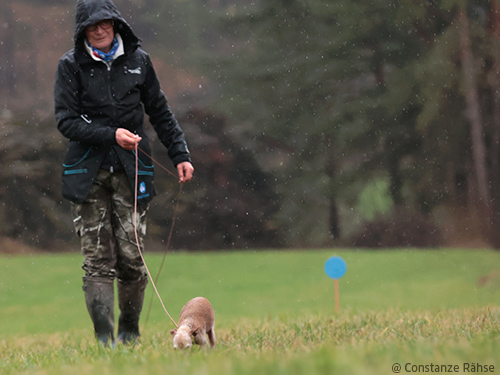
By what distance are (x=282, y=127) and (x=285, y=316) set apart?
1020 cm

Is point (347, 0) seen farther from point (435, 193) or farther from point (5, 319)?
point (5, 319)

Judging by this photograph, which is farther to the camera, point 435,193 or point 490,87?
point 435,193

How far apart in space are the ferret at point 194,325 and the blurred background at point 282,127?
1049 centimetres

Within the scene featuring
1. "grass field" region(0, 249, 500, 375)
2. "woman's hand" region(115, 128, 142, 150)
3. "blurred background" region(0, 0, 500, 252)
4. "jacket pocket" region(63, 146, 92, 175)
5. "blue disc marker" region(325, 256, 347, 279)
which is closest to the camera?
"grass field" region(0, 249, 500, 375)

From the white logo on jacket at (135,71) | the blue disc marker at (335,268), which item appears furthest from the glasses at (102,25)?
the blue disc marker at (335,268)

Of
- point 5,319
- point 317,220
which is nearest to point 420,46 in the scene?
point 317,220

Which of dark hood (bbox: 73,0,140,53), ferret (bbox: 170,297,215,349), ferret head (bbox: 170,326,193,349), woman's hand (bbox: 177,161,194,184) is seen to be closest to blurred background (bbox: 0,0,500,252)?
woman's hand (bbox: 177,161,194,184)

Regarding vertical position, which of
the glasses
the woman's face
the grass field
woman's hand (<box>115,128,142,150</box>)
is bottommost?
the grass field

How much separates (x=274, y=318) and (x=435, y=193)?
32.2 feet

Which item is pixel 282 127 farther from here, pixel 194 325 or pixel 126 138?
pixel 194 325

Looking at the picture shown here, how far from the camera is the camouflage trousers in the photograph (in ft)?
12.1

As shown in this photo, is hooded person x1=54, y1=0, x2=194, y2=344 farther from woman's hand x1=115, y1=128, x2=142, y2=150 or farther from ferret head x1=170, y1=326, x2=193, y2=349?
ferret head x1=170, y1=326, x2=193, y2=349

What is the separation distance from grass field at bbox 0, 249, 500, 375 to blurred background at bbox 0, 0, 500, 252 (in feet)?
15.7

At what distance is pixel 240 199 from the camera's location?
46.4ft
